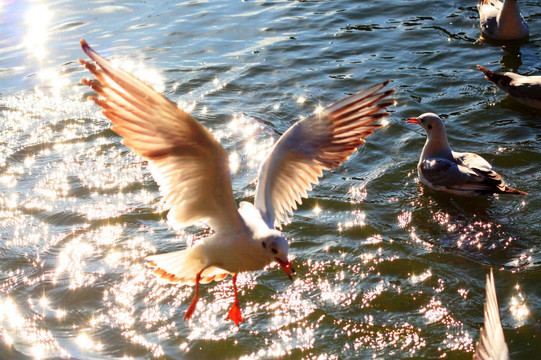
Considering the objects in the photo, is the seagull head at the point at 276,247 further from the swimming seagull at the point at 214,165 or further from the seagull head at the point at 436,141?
the seagull head at the point at 436,141

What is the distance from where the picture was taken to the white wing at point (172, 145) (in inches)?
172

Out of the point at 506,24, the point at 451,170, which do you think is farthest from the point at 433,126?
the point at 506,24

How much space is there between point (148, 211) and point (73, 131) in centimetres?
244

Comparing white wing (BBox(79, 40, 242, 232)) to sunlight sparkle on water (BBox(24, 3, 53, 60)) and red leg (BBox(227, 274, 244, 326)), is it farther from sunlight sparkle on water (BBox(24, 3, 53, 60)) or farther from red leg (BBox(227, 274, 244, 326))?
sunlight sparkle on water (BBox(24, 3, 53, 60))

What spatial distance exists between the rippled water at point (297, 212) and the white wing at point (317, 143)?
1.18m

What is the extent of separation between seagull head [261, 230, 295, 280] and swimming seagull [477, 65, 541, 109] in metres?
5.68

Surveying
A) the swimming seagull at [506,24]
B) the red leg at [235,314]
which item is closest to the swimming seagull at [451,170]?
the red leg at [235,314]

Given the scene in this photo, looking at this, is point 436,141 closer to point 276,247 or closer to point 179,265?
point 179,265

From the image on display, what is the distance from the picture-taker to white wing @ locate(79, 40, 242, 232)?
4359mm

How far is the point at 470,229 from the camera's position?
22.9ft

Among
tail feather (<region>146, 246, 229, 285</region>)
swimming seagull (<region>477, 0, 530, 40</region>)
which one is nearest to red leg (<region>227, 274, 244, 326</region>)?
tail feather (<region>146, 246, 229, 285</region>)

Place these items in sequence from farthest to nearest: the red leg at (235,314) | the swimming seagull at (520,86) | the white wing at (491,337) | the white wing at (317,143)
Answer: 1. the swimming seagull at (520,86)
2. the red leg at (235,314)
3. the white wing at (317,143)
4. the white wing at (491,337)

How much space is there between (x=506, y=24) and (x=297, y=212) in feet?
18.3

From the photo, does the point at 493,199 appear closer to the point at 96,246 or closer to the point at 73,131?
the point at 96,246
